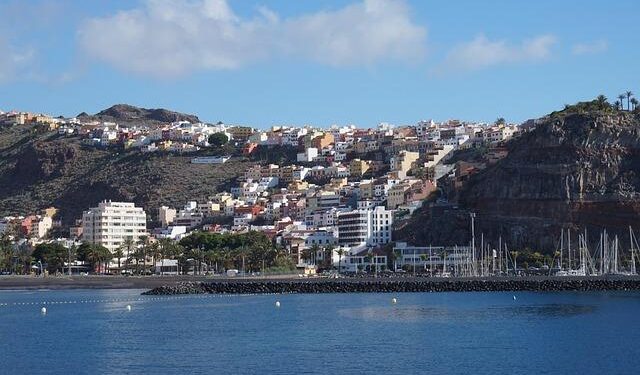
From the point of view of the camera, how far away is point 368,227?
466 ft

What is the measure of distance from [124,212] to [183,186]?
84.1ft

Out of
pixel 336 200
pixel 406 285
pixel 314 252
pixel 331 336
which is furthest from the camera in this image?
pixel 336 200

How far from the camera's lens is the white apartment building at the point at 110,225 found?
531ft

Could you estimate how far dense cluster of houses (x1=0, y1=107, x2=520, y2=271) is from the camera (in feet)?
466

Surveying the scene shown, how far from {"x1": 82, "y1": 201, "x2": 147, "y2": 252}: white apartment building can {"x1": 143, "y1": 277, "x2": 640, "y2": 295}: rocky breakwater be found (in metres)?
54.8

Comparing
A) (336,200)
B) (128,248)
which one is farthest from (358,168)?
(128,248)

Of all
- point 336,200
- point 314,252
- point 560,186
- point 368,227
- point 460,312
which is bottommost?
point 460,312

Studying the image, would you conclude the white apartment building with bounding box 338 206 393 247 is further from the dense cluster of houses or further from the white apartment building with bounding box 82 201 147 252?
the white apartment building with bounding box 82 201 147 252

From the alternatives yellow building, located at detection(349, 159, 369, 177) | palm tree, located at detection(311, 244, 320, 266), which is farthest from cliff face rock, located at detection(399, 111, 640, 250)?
yellow building, located at detection(349, 159, 369, 177)

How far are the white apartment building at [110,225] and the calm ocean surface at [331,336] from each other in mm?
72069

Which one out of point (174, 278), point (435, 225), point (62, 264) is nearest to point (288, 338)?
point (174, 278)

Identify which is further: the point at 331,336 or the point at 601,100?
the point at 601,100

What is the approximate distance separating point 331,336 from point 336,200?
358 feet

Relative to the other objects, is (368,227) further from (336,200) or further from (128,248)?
(128,248)
